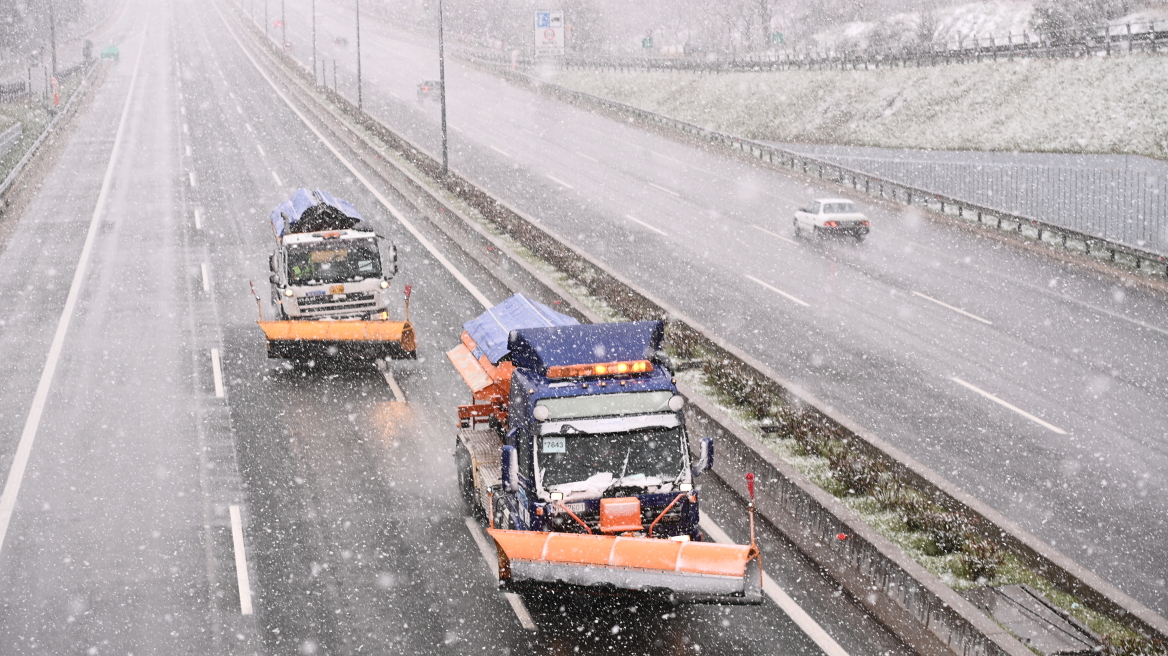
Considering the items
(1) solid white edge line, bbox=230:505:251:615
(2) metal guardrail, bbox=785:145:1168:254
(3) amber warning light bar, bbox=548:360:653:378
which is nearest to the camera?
(3) amber warning light bar, bbox=548:360:653:378

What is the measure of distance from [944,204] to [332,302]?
85.5 ft

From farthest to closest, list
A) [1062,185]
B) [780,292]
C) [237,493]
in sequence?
[1062,185] < [780,292] < [237,493]

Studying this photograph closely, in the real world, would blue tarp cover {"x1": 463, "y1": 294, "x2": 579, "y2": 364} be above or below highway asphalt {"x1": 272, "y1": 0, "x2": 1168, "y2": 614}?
above

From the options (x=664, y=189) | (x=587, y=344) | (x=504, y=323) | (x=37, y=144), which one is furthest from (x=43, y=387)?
(x=37, y=144)

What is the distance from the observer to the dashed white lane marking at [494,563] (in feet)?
39.8

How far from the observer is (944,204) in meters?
40.9

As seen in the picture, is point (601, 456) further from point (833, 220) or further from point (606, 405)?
point (833, 220)

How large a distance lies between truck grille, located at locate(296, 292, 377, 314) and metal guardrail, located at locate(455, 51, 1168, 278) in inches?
835

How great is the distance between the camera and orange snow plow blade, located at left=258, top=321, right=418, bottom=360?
68.7 ft

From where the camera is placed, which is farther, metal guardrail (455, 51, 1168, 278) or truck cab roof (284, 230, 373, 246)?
metal guardrail (455, 51, 1168, 278)

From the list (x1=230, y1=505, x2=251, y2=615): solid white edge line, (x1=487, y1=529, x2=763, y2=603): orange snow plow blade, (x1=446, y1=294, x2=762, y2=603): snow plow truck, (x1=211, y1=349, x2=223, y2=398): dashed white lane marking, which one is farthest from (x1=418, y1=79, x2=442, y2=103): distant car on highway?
(x1=487, y1=529, x2=763, y2=603): orange snow plow blade

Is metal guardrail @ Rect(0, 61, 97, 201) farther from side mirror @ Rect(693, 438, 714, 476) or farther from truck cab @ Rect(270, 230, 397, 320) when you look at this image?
side mirror @ Rect(693, 438, 714, 476)

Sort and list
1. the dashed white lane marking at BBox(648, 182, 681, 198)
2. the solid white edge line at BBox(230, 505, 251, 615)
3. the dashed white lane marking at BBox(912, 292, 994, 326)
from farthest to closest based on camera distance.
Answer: the dashed white lane marking at BBox(648, 182, 681, 198), the dashed white lane marking at BBox(912, 292, 994, 326), the solid white edge line at BBox(230, 505, 251, 615)

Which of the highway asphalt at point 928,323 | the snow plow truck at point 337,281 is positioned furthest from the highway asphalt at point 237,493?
the highway asphalt at point 928,323
